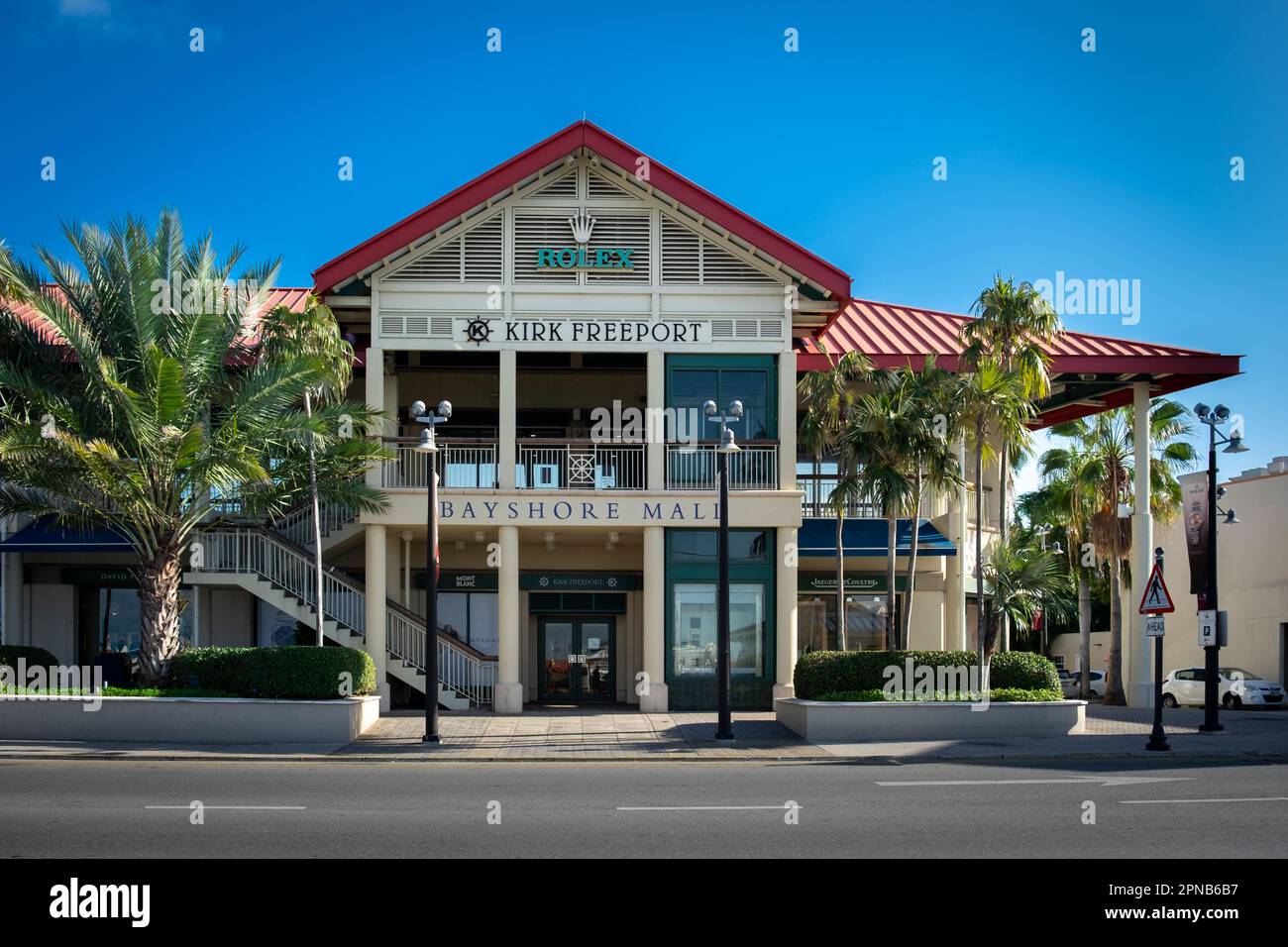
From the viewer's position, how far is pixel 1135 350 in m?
27.2

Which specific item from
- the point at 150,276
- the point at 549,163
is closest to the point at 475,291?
the point at 549,163

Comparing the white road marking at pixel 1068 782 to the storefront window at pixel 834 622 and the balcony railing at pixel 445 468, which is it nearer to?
the balcony railing at pixel 445 468

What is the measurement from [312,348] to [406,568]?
6462 millimetres

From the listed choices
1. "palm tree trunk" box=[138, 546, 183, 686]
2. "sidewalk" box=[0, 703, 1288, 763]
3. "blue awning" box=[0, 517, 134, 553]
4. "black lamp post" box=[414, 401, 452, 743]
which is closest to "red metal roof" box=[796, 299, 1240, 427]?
"sidewalk" box=[0, 703, 1288, 763]

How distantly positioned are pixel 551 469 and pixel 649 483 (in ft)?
7.25

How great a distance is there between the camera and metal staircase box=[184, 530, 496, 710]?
2336 cm

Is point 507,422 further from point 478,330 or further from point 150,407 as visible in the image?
point 150,407

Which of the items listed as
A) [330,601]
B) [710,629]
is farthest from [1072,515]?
[330,601]

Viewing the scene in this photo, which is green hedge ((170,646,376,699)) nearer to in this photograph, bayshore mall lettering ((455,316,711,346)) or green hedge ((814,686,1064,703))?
bayshore mall lettering ((455,316,711,346))

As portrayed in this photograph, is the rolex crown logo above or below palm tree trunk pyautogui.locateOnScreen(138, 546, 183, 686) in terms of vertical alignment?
above

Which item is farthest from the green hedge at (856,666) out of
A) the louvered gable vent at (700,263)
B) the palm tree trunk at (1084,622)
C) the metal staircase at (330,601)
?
the palm tree trunk at (1084,622)

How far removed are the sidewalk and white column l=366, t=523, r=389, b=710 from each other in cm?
135

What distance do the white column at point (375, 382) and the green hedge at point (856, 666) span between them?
9.17 m

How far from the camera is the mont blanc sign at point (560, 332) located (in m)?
24.1
